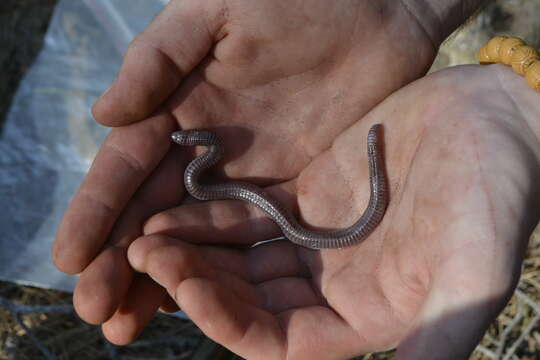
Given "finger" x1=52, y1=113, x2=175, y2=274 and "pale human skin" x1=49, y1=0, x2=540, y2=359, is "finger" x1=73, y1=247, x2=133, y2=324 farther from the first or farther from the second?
"finger" x1=52, y1=113, x2=175, y2=274

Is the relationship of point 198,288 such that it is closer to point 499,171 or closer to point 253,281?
point 253,281

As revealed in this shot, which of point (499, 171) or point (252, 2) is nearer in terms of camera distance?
point (499, 171)

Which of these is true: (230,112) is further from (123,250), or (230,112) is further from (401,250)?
(401,250)

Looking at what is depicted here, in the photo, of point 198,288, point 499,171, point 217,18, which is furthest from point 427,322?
point 217,18

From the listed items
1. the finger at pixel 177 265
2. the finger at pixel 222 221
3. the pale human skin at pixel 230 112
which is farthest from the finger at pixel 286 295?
the finger at pixel 222 221

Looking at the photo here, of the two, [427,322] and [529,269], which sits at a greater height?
[427,322]
